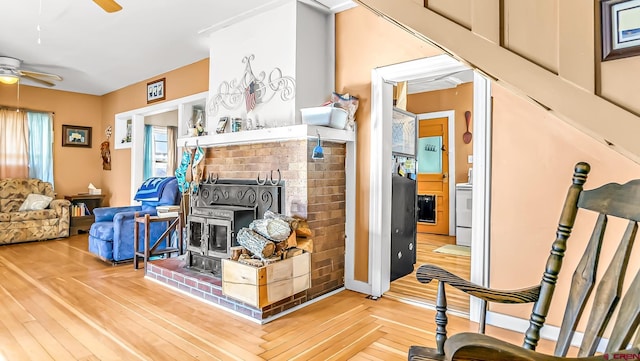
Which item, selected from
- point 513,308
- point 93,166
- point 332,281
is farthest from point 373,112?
point 93,166

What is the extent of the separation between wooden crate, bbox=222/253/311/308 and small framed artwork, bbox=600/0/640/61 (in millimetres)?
2176

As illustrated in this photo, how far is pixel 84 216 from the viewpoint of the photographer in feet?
20.5

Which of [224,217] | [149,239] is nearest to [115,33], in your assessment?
[149,239]

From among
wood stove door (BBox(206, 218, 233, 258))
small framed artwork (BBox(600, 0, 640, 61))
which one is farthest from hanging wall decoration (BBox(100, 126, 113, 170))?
small framed artwork (BBox(600, 0, 640, 61))

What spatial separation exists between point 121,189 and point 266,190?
14.9 ft

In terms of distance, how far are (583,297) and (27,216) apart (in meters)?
6.71

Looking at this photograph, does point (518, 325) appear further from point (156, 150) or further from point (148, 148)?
point (156, 150)

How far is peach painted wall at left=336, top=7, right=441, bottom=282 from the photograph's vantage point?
3.10m

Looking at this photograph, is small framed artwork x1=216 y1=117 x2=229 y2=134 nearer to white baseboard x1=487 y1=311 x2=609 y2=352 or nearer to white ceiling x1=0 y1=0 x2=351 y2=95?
white ceiling x1=0 y1=0 x2=351 y2=95

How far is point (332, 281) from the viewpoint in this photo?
126 inches

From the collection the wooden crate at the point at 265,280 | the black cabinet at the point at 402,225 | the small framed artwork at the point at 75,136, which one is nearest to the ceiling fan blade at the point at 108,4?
the wooden crate at the point at 265,280

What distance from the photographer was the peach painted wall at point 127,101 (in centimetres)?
488

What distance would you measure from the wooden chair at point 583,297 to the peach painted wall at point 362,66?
6.25 feet

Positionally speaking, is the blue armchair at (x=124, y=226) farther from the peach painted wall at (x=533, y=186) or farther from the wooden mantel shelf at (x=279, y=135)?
the peach painted wall at (x=533, y=186)
